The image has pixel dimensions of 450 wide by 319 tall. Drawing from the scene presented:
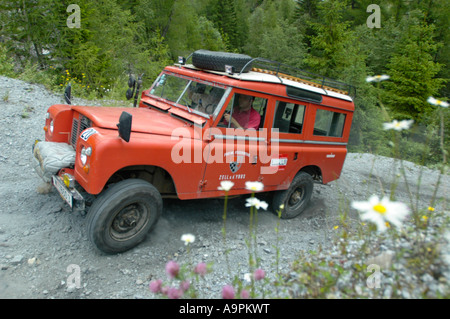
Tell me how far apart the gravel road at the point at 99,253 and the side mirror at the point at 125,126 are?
4.38ft

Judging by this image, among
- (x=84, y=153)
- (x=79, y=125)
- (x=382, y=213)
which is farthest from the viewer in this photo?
(x=79, y=125)

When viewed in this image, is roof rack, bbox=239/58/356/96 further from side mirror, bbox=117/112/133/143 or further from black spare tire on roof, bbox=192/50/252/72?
side mirror, bbox=117/112/133/143

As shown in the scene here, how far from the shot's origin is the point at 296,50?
75.5ft

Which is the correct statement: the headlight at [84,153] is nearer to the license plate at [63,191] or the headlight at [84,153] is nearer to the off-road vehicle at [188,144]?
the off-road vehicle at [188,144]

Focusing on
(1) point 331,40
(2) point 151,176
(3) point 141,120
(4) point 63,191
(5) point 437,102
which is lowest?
(4) point 63,191

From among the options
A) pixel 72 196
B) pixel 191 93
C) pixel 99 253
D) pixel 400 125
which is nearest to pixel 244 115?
pixel 191 93

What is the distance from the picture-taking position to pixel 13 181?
520 centimetres

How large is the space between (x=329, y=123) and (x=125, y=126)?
154 inches

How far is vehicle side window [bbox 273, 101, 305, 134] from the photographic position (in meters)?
4.89

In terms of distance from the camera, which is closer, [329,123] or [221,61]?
[221,61]

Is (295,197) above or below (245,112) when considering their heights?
below

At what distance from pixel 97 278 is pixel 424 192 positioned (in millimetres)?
8052

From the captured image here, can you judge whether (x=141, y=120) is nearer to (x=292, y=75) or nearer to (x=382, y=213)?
(x=382, y=213)

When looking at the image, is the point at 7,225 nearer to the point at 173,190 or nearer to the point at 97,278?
the point at 97,278
